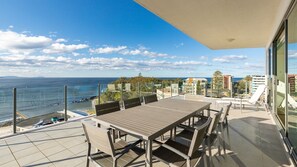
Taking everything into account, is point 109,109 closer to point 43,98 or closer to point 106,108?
point 106,108

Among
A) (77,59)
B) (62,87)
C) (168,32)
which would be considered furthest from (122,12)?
(77,59)

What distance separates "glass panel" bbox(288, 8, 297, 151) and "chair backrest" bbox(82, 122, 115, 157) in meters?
2.64

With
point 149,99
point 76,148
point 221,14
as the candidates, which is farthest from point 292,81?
point 76,148

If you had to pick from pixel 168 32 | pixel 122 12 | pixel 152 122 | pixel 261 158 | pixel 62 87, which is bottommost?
pixel 261 158

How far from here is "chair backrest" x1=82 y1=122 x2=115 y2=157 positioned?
1.34 m

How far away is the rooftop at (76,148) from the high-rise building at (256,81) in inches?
156

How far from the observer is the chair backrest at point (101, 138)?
1.34 meters

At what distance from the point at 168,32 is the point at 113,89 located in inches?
404

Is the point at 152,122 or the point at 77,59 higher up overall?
the point at 77,59

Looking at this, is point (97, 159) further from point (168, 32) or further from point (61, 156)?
point (168, 32)

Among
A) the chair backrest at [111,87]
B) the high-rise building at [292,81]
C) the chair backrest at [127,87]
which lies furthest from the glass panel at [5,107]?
the high-rise building at [292,81]

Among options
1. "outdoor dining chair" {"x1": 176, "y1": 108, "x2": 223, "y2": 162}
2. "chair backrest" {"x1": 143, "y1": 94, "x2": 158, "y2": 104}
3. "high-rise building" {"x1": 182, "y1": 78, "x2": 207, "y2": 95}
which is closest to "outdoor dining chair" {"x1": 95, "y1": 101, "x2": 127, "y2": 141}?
"chair backrest" {"x1": 143, "y1": 94, "x2": 158, "y2": 104}

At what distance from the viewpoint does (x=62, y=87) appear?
14.1ft

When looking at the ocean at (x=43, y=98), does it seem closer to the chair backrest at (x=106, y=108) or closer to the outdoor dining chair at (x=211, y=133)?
the chair backrest at (x=106, y=108)
